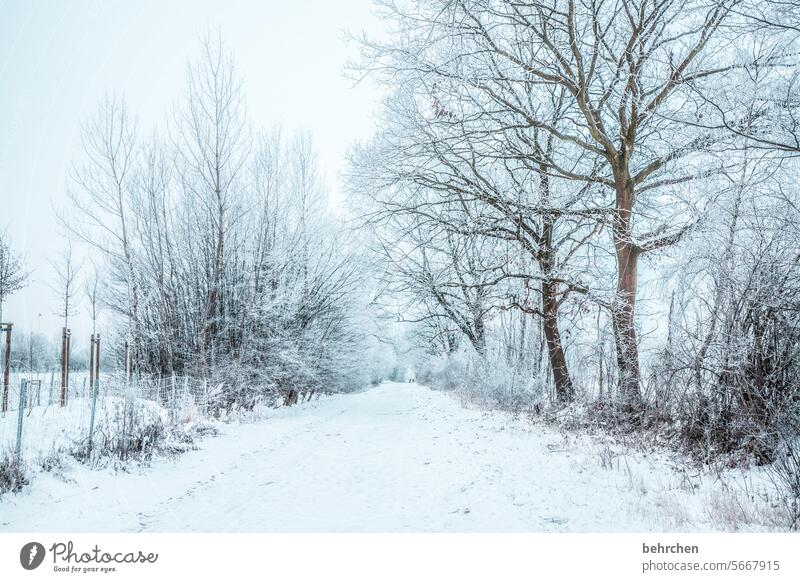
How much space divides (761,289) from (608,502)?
7.65 feet

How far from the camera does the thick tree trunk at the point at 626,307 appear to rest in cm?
648

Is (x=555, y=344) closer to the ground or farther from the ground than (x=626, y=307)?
closer to the ground

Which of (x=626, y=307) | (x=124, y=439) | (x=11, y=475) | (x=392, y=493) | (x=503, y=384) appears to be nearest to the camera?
(x=11, y=475)

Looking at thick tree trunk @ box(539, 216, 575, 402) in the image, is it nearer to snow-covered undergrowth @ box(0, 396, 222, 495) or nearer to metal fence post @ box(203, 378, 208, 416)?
snow-covered undergrowth @ box(0, 396, 222, 495)

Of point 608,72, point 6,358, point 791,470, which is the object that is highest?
point 608,72

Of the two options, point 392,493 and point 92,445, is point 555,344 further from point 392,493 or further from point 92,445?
point 92,445

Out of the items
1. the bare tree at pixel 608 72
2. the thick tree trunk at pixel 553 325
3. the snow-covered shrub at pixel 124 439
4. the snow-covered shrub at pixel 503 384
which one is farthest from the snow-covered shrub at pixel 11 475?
the snow-covered shrub at pixel 503 384

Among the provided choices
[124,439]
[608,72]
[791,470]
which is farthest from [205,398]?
[791,470]

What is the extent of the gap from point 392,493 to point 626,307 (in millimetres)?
4676

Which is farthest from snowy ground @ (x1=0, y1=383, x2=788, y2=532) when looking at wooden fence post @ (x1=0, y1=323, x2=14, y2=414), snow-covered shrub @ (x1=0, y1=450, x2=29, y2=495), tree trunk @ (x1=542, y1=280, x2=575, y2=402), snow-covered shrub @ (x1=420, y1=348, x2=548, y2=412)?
wooden fence post @ (x1=0, y1=323, x2=14, y2=414)

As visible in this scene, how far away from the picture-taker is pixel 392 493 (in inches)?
159

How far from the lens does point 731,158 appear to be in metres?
5.46

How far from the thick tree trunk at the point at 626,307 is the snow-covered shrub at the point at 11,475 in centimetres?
662

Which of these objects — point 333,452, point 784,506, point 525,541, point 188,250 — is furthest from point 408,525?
point 188,250
